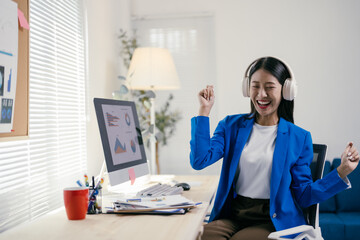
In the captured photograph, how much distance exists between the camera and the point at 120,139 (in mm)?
1780

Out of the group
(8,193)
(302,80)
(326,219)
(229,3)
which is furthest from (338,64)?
(8,193)

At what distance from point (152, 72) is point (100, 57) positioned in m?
0.40

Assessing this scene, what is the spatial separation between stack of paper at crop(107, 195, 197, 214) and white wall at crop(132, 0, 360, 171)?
6.10ft

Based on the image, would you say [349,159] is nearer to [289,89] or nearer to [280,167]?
[280,167]

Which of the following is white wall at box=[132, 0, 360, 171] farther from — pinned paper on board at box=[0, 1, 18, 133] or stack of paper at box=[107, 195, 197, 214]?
pinned paper on board at box=[0, 1, 18, 133]

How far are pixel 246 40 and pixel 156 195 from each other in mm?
2017

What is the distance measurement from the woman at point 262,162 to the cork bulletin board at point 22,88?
748mm

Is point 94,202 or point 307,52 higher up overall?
point 307,52

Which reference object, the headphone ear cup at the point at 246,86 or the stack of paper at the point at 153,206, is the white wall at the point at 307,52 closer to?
the headphone ear cup at the point at 246,86

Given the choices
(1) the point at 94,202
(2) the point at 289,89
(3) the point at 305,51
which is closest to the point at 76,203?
(1) the point at 94,202

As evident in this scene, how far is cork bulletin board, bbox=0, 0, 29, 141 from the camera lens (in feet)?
5.35

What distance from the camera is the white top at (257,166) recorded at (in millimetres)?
1698

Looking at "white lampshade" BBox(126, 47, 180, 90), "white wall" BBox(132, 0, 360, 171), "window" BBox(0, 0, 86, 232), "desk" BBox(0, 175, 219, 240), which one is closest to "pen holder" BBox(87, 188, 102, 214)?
"desk" BBox(0, 175, 219, 240)

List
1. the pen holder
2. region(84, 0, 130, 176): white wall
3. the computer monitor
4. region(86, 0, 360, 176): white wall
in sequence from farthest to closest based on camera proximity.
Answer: region(86, 0, 360, 176): white wall → region(84, 0, 130, 176): white wall → the computer monitor → the pen holder
